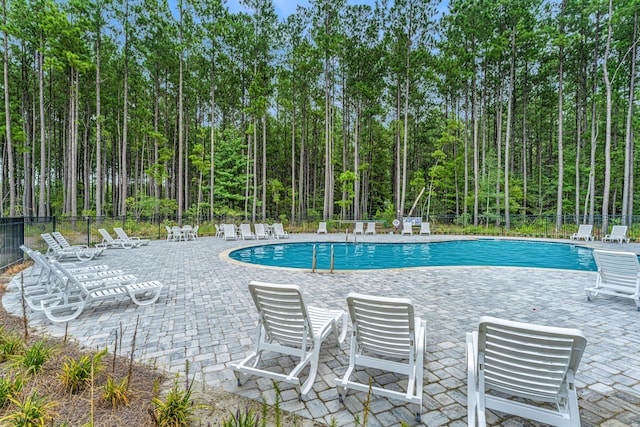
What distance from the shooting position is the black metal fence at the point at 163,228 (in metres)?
7.82

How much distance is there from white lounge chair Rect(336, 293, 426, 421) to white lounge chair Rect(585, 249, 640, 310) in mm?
4489

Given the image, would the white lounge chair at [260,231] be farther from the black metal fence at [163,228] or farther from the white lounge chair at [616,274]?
the white lounge chair at [616,274]

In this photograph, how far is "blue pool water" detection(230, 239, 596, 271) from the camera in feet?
33.2

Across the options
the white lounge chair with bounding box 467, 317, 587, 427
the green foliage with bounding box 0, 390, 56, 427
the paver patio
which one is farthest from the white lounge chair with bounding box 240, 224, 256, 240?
the white lounge chair with bounding box 467, 317, 587, 427

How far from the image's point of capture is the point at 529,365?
171 centimetres

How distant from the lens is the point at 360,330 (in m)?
2.33

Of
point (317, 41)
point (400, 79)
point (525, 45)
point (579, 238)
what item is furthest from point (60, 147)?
point (579, 238)

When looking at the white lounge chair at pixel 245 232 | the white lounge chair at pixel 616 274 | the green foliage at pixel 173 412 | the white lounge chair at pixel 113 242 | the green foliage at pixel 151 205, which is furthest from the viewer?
the green foliage at pixel 151 205

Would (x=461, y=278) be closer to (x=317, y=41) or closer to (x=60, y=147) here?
(x=317, y=41)

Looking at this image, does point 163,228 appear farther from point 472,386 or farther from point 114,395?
point 472,386

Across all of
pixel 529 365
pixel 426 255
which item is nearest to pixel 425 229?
pixel 426 255

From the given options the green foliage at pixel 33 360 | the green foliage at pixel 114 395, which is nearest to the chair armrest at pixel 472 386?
the green foliage at pixel 114 395

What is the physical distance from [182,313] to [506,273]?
7.11 m

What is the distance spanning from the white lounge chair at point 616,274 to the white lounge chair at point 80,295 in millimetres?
7113
